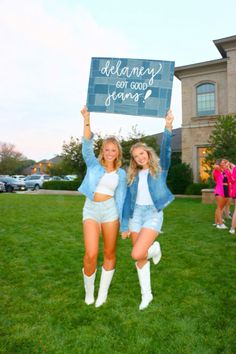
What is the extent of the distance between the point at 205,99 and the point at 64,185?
12.6 metres

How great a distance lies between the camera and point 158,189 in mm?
3721

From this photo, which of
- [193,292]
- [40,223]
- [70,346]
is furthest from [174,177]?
[70,346]

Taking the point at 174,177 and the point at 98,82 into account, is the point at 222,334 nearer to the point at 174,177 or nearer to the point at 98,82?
the point at 98,82

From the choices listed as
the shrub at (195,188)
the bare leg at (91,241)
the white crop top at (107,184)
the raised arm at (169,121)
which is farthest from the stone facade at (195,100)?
the bare leg at (91,241)

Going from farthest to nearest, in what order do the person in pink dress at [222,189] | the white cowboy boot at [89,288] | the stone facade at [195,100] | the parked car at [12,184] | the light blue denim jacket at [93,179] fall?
the parked car at [12,184], the stone facade at [195,100], the person in pink dress at [222,189], the white cowboy boot at [89,288], the light blue denim jacket at [93,179]

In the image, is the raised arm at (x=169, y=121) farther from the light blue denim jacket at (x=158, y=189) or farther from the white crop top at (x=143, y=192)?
the white crop top at (x=143, y=192)

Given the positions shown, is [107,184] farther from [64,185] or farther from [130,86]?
[64,185]

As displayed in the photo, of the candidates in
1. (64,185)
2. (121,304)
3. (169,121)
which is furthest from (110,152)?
(64,185)

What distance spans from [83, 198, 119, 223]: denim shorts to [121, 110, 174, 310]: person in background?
165mm

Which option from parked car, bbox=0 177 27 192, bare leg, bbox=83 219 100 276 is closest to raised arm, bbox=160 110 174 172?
bare leg, bbox=83 219 100 276

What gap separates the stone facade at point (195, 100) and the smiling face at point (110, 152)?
1911cm

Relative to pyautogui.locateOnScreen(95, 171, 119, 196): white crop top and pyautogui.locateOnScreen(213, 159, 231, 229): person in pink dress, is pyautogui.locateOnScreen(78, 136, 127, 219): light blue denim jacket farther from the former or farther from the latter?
pyautogui.locateOnScreen(213, 159, 231, 229): person in pink dress

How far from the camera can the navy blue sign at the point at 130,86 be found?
407 centimetres

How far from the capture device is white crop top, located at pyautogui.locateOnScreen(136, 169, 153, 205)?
377 cm
